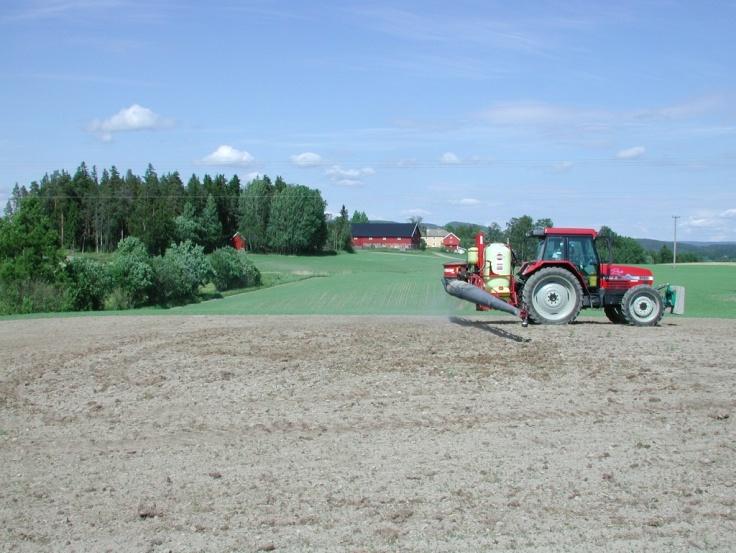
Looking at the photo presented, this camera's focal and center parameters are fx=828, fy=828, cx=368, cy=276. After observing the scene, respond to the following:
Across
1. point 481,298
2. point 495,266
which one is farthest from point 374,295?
point 481,298

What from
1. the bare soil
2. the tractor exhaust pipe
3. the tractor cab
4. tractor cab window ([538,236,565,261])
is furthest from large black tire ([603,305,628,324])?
the bare soil

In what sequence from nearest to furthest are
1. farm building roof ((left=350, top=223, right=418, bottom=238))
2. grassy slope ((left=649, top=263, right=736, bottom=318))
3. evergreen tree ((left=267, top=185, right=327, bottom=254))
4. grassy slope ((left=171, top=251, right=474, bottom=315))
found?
grassy slope ((left=171, top=251, right=474, bottom=315)) < grassy slope ((left=649, top=263, right=736, bottom=318)) < evergreen tree ((left=267, top=185, right=327, bottom=254)) < farm building roof ((left=350, top=223, right=418, bottom=238))

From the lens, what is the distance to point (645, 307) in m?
19.9

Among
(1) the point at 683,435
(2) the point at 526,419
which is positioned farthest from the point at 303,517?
(1) the point at 683,435

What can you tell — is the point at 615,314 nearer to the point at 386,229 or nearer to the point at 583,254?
the point at 583,254

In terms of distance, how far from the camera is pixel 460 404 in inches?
431

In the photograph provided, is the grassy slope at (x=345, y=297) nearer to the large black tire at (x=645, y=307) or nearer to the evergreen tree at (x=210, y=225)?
the large black tire at (x=645, y=307)

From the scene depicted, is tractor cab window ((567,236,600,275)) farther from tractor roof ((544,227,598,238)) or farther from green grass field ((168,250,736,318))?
green grass field ((168,250,736,318))

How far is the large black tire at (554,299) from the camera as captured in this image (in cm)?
1917

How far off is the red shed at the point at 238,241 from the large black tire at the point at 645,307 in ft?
309

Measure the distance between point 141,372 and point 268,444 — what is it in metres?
4.98

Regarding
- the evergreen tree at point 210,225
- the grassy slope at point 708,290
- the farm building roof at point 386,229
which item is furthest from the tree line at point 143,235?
the farm building roof at point 386,229

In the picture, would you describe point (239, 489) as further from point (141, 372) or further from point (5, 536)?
point (141, 372)

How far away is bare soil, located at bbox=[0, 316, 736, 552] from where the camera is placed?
21.6 feet
